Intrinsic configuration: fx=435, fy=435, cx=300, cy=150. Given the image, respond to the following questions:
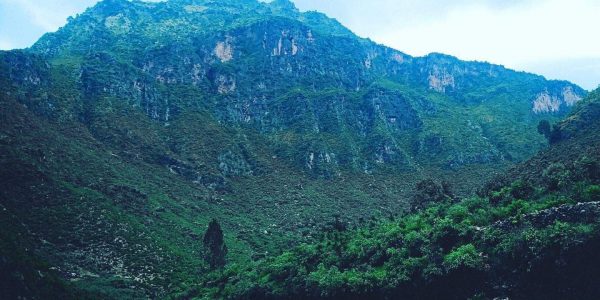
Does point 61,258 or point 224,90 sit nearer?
point 61,258

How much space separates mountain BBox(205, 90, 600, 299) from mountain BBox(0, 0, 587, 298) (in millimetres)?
18199

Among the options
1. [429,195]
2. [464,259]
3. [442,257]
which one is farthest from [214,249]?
[464,259]

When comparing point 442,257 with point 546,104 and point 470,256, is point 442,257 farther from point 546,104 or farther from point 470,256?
point 546,104

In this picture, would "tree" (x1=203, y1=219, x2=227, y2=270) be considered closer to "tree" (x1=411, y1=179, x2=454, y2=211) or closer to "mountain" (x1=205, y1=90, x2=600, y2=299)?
"mountain" (x1=205, y1=90, x2=600, y2=299)

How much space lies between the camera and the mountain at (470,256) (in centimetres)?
3816

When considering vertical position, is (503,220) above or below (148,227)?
above

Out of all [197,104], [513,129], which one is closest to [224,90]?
[197,104]

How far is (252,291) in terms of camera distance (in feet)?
180

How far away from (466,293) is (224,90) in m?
136

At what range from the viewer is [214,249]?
70.4 m

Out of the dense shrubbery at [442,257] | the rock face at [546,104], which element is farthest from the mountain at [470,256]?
the rock face at [546,104]

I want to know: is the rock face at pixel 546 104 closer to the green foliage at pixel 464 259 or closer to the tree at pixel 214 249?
the tree at pixel 214 249

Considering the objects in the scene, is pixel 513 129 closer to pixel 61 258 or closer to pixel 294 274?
pixel 294 274

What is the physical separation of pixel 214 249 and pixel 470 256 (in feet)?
136
